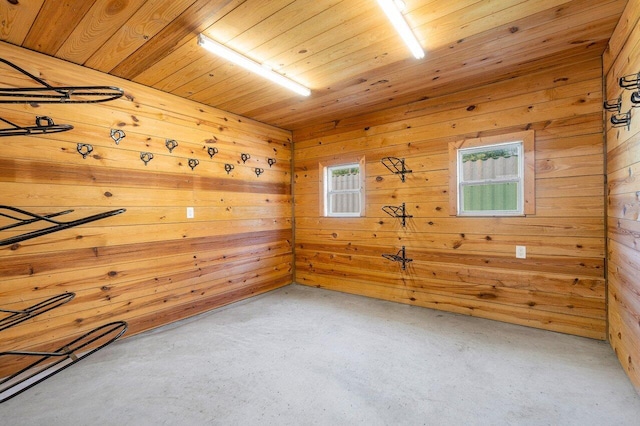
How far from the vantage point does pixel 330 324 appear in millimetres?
3148

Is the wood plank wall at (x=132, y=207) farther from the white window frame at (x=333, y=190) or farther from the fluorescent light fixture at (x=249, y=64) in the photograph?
the fluorescent light fixture at (x=249, y=64)

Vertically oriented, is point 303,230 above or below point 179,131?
below

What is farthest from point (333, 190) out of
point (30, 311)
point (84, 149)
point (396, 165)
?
point (30, 311)

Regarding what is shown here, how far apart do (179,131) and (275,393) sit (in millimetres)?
2653

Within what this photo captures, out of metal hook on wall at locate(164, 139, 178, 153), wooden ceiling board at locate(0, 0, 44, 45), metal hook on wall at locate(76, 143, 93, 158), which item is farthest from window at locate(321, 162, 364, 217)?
wooden ceiling board at locate(0, 0, 44, 45)

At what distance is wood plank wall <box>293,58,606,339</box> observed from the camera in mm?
2713

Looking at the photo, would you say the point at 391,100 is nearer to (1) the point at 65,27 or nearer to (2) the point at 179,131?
(2) the point at 179,131

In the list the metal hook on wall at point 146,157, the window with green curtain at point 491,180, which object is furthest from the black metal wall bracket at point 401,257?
the metal hook on wall at point 146,157

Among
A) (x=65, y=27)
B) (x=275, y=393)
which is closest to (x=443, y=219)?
(x=275, y=393)

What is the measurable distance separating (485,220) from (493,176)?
0.44 metres

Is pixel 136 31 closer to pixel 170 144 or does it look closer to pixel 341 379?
pixel 170 144

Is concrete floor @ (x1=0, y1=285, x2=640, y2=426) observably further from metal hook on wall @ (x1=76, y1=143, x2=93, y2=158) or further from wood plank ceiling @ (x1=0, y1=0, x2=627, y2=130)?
wood plank ceiling @ (x1=0, y1=0, x2=627, y2=130)

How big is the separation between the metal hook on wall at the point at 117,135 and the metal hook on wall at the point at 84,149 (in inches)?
8.0

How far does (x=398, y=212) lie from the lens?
3734mm
